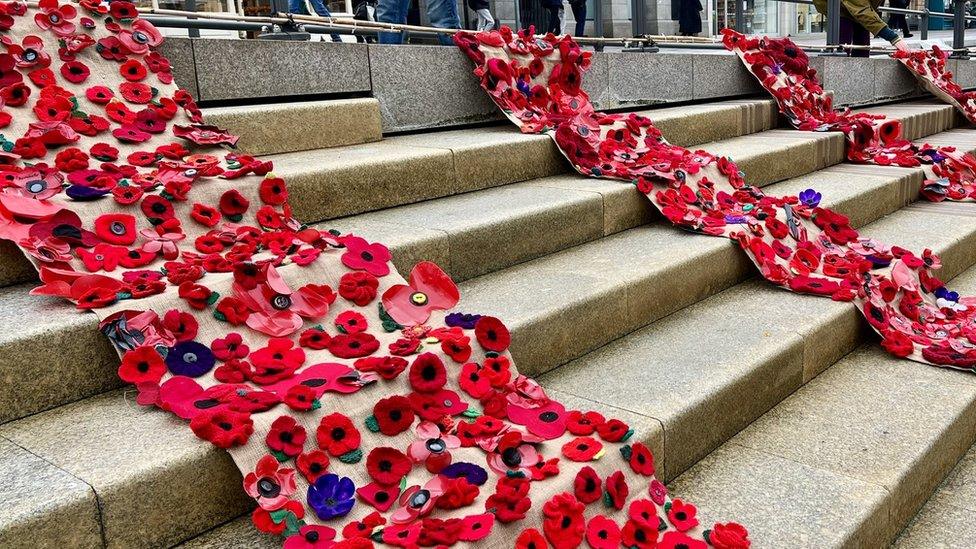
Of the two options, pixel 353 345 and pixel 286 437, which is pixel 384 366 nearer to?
pixel 353 345

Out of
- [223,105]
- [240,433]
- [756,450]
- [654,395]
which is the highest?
[223,105]

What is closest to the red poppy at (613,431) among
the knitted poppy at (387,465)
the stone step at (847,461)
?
the stone step at (847,461)

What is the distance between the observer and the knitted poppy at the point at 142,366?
195 cm

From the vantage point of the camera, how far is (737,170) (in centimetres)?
434

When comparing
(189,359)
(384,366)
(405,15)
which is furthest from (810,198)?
(189,359)

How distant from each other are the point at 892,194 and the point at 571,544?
12.9ft

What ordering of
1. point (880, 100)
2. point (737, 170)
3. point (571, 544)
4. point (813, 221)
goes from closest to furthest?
point (571, 544), point (813, 221), point (737, 170), point (880, 100)

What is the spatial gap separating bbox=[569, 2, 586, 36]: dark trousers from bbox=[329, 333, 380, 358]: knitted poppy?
413 cm

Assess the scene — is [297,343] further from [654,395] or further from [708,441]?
[708,441]

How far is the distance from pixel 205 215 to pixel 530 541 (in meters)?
1.37

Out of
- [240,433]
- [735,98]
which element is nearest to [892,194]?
[735,98]

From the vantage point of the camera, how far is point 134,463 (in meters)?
1.70

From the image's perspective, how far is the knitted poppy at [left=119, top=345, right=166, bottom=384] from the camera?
1945 mm

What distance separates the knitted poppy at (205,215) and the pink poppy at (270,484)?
960 millimetres
